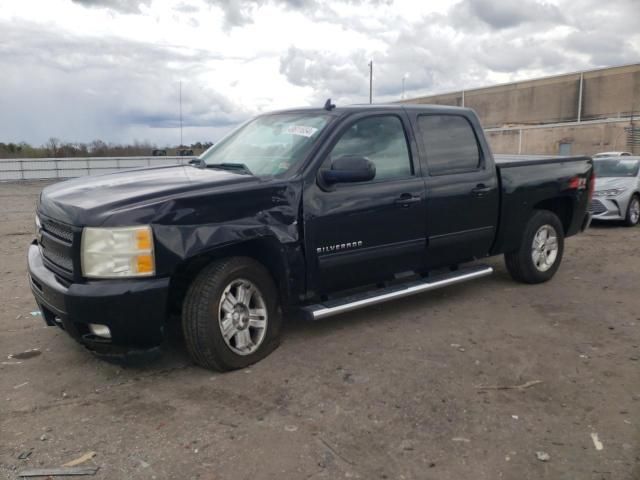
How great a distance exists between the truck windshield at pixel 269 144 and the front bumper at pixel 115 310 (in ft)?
4.31

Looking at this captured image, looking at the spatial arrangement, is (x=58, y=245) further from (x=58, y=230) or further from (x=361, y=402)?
(x=361, y=402)

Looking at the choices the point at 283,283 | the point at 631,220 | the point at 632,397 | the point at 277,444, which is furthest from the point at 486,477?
the point at 631,220

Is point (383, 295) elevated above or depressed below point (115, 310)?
below

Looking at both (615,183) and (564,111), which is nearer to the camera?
(615,183)

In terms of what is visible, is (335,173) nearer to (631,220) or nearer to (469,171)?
(469,171)

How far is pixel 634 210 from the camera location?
11.4 m

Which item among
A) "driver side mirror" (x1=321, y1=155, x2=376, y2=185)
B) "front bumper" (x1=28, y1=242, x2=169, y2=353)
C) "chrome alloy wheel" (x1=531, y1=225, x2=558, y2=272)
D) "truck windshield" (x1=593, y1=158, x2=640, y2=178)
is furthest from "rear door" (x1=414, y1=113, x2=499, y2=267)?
"truck windshield" (x1=593, y1=158, x2=640, y2=178)

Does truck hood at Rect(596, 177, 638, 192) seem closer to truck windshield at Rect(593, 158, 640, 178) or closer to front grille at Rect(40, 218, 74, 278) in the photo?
truck windshield at Rect(593, 158, 640, 178)

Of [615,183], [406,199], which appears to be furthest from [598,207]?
[406,199]

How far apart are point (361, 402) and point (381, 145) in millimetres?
2271

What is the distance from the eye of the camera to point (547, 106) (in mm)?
59562

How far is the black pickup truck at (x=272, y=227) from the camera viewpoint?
352 cm

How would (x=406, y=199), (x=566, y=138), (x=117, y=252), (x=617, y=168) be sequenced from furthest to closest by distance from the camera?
(x=566, y=138), (x=617, y=168), (x=406, y=199), (x=117, y=252)

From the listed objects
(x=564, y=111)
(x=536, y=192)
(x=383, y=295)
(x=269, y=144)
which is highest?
(x=564, y=111)
